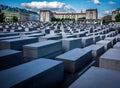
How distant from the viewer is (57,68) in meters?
7.57

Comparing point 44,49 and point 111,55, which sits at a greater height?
point 44,49

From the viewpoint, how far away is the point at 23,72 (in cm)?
636

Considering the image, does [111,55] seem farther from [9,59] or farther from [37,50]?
[9,59]

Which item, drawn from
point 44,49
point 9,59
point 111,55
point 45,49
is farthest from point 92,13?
point 9,59

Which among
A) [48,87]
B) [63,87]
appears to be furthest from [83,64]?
[48,87]

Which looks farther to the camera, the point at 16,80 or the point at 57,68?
the point at 57,68

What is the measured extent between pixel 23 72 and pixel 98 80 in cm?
312

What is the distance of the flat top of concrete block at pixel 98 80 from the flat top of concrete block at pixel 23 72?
1760 mm

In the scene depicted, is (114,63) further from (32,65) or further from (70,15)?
(70,15)

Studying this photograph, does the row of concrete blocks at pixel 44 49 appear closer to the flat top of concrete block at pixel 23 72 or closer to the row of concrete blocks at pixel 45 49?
the row of concrete blocks at pixel 45 49

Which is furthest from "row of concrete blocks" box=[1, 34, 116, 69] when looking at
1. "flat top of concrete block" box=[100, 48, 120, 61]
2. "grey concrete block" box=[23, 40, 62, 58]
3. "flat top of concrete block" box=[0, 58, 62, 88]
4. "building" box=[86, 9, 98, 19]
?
"building" box=[86, 9, 98, 19]

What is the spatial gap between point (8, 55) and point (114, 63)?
21.7 ft

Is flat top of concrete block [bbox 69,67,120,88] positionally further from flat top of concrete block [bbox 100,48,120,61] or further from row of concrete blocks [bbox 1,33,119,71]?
row of concrete blocks [bbox 1,33,119,71]

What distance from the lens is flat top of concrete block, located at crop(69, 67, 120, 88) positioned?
210 inches
